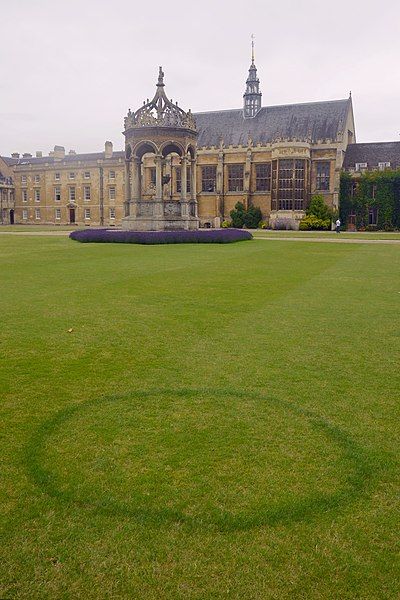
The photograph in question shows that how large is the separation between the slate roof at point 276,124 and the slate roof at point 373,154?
387 cm

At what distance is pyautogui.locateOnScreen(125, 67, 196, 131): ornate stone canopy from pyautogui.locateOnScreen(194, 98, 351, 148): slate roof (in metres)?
29.8

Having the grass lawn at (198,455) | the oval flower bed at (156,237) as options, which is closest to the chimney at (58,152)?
the oval flower bed at (156,237)

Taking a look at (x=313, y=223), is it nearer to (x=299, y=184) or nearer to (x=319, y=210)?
(x=319, y=210)

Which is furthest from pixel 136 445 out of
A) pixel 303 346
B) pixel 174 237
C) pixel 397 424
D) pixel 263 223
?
pixel 263 223

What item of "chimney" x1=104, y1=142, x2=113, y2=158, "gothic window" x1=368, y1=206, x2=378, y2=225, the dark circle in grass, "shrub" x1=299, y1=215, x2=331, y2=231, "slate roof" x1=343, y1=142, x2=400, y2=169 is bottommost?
the dark circle in grass

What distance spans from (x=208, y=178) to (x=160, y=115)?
34.3 m

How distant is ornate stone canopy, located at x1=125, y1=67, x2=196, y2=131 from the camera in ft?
122

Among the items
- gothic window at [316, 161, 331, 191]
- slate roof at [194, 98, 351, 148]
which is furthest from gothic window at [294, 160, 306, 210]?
slate roof at [194, 98, 351, 148]

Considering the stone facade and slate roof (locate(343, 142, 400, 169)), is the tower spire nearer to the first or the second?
slate roof (locate(343, 142, 400, 169))

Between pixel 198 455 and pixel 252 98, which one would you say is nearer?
pixel 198 455

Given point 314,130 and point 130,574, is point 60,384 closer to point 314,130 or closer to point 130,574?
point 130,574

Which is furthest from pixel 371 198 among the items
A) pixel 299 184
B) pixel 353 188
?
pixel 299 184

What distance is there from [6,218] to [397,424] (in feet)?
300

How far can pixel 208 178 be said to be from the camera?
71.9 m
